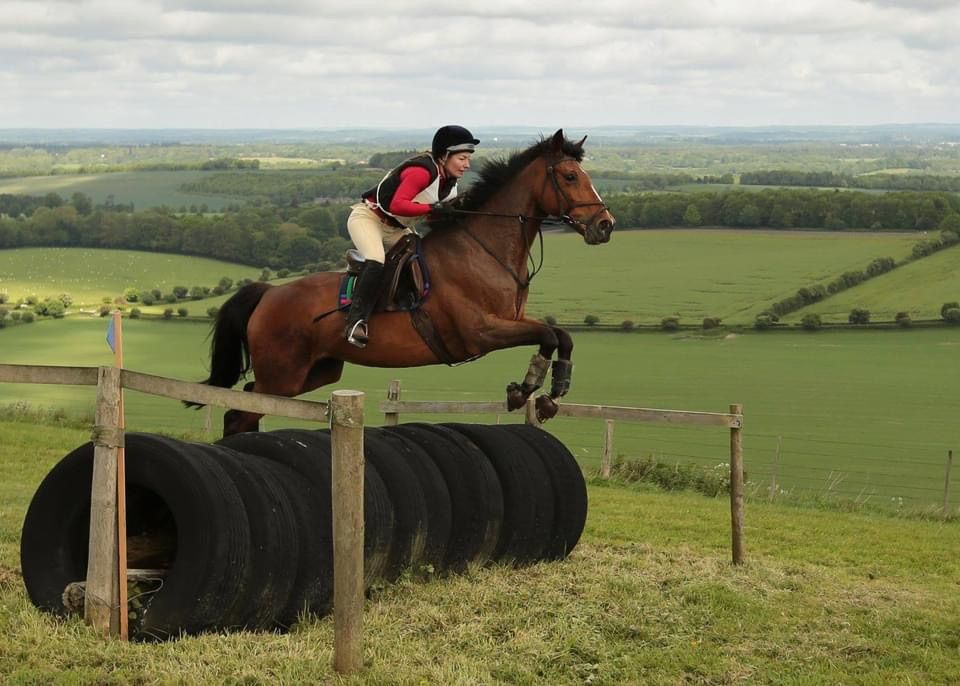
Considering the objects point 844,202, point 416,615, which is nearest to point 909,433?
point 416,615

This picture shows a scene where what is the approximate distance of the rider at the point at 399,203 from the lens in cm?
798

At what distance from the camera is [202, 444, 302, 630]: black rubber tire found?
5.68 meters

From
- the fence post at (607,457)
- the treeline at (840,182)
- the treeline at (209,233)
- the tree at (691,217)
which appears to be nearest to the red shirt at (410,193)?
the fence post at (607,457)

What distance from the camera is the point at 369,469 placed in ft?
22.5

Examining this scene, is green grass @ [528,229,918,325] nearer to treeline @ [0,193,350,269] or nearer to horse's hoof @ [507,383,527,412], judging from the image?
treeline @ [0,193,350,269]

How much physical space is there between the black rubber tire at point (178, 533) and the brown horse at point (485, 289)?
2.52 metres

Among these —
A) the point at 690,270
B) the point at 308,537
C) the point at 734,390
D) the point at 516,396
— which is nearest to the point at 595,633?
the point at 308,537

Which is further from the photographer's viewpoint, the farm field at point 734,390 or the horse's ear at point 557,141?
the farm field at point 734,390

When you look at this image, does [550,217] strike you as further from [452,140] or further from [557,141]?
[452,140]

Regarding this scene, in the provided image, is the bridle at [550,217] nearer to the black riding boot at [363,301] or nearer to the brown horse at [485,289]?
the brown horse at [485,289]

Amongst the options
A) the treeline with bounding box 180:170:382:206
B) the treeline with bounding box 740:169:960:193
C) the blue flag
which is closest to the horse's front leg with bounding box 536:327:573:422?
the blue flag

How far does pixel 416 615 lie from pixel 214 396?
66.8 inches

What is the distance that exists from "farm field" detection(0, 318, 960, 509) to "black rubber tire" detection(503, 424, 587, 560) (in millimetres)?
15274

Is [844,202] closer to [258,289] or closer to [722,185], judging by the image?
[722,185]
